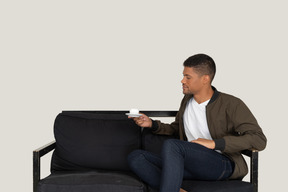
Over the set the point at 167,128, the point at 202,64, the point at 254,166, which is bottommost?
the point at 254,166

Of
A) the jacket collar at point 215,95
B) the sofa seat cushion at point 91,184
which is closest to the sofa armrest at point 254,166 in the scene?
the jacket collar at point 215,95

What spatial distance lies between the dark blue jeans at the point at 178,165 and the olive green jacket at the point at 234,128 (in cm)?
10

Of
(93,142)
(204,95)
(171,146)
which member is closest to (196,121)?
(204,95)

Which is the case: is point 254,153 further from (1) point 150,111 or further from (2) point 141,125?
(1) point 150,111

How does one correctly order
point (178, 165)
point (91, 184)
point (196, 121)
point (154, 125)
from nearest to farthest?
point (178, 165), point (91, 184), point (196, 121), point (154, 125)

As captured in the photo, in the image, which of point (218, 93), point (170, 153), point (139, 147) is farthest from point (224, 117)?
point (139, 147)

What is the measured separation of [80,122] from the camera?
151 inches

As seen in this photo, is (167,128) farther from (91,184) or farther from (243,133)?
(91,184)

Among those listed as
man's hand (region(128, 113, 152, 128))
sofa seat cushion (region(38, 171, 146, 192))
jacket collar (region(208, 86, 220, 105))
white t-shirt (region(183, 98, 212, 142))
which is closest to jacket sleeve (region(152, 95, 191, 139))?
man's hand (region(128, 113, 152, 128))

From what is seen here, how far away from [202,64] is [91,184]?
4.38ft

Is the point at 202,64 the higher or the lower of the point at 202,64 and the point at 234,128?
the higher

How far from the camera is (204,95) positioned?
3381 millimetres

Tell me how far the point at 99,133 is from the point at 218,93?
3.93 ft

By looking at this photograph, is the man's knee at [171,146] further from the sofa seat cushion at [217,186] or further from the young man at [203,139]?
the sofa seat cushion at [217,186]
